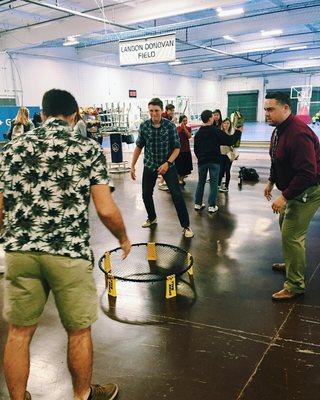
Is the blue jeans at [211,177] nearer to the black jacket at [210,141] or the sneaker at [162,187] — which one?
the black jacket at [210,141]

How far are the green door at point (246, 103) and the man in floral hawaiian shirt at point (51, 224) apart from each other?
30346mm

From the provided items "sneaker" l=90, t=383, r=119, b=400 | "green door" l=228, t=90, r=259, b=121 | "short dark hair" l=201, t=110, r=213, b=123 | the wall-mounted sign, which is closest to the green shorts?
"sneaker" l=90, t=383, r=119, b=400

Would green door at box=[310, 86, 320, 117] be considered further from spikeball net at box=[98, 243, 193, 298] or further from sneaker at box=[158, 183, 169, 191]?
spikeball net at box=[98, 243, 193, 298]

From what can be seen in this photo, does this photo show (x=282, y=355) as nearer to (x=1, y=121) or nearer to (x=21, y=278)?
(x=21, y=278)

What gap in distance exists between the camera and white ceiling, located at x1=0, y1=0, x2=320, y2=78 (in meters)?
10.5

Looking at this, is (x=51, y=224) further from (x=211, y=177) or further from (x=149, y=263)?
(x=211, y=177)

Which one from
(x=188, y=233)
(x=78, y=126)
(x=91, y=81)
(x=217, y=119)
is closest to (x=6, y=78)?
(x=91, y=81)

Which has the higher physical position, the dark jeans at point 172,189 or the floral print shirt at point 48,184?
the floral print shirt at point 48,184

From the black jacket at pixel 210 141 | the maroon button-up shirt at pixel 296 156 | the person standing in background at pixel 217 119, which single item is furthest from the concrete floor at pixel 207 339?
the person standing in background at pixel 217 119

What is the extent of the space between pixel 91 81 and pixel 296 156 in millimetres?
18662

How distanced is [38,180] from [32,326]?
2.43ft

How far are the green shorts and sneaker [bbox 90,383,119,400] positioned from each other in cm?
48

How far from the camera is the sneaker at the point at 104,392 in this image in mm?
1926

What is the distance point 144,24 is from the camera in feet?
44.7
